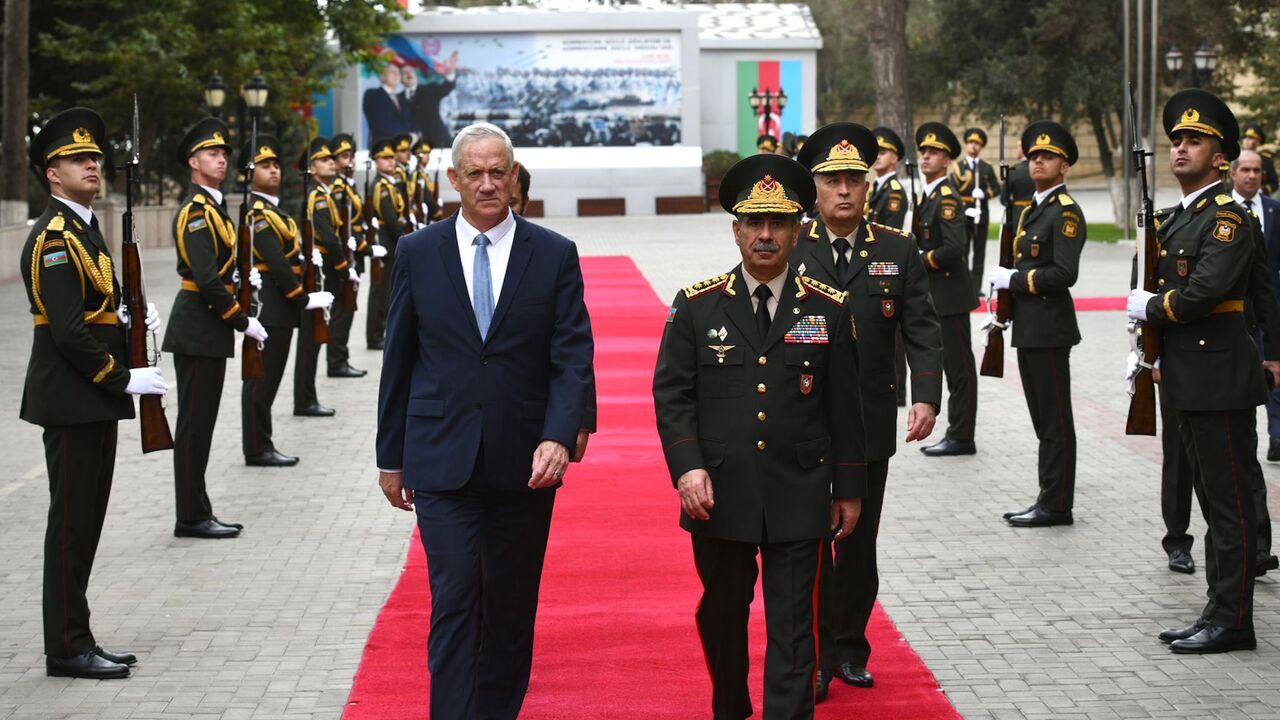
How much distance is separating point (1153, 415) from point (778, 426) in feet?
8.70

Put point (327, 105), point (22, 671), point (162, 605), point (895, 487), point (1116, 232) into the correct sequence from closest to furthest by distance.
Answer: point (22, 671)
point (162, 605)
point (895, 487)
point (1116, 232)
point (327, 105)

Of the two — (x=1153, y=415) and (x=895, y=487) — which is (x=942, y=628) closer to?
(x=1153, y=415)

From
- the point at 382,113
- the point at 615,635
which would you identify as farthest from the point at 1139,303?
the point at 382,113

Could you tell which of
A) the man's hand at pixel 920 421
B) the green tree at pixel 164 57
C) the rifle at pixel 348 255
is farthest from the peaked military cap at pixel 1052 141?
the green tree at pixel 164 57

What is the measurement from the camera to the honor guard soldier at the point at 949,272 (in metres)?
11.4

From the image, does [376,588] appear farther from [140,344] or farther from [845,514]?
[845,514]

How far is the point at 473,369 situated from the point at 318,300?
23.1 feet

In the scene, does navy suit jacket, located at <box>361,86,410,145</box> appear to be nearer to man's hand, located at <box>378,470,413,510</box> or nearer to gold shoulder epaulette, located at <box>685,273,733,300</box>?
man's hand, located at <box>378,470,413,510</box>

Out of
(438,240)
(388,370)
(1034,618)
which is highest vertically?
(438,240)

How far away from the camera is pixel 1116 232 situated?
36219 millimetres

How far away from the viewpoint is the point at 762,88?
169 ft

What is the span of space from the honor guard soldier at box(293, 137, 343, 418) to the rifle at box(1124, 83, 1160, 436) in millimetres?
7550

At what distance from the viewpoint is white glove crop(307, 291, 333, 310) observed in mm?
12391

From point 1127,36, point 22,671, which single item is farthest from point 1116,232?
point 22,671
